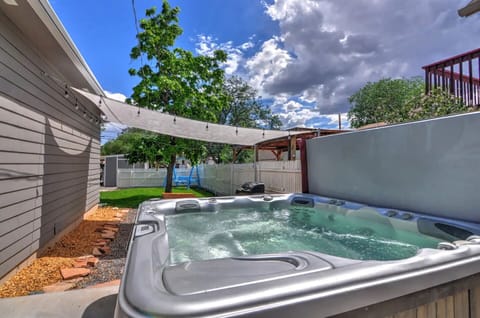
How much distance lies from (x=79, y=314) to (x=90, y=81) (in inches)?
182

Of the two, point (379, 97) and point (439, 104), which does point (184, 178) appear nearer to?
point (439, 104)

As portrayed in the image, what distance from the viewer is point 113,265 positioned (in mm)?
3164

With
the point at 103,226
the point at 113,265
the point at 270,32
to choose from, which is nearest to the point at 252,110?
the point at 270,32

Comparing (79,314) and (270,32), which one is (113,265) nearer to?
(79,314)

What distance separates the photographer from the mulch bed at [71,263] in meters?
2.59

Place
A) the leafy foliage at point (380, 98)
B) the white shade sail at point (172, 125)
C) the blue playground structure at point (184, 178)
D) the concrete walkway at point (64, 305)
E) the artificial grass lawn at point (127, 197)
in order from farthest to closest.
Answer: the leafy foliage at point (380, 98), the blue playground structure at point (184, 178), the artificial grass lawn at point (127, 197), the white shade sail at point (172, 125), the concrete walkway at point (64, 305)

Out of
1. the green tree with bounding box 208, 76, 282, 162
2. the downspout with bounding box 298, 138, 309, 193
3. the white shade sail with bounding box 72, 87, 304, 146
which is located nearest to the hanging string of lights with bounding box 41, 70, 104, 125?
the white shade sail with bounding box 72, 87, 304, 146

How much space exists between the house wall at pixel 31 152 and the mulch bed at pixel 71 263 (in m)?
0.17

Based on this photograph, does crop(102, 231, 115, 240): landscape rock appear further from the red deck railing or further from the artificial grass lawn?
the red deck railing

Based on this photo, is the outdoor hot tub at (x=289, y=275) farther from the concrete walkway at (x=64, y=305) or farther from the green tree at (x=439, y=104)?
the green tree at (x=439, y=104)

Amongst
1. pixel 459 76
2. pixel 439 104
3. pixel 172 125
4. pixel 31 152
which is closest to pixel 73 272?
pixel 31 152

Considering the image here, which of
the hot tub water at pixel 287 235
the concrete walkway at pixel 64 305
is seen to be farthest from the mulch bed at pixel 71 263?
the hot tub water at pixel 287 235

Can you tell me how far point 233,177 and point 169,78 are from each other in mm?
3913

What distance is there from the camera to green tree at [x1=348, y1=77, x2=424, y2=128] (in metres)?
17.2
